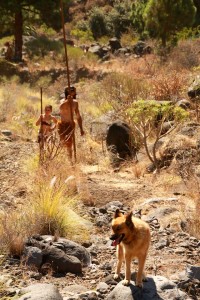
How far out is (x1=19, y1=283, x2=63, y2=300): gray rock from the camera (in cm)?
406

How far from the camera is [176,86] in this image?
48.3ft

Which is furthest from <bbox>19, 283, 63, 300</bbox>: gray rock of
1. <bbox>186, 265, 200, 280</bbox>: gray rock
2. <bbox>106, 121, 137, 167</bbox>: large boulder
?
<bbox>106, 121, 137, 167</bbox>: large boulder

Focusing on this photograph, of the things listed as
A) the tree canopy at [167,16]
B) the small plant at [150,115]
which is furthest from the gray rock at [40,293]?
the tree canopy at [167,16]

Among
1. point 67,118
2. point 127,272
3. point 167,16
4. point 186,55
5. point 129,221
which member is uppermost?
point 167,16

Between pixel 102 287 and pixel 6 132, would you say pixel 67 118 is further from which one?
pixel 102 287

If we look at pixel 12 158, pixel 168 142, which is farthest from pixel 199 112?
pixel 12 158

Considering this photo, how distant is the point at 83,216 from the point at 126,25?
3943 centimetres

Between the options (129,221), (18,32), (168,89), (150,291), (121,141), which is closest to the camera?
(129,221)

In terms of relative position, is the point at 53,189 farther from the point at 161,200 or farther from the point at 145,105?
the point at 145,105

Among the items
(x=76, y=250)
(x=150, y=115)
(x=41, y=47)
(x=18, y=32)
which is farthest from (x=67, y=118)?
(x=41, y=47)

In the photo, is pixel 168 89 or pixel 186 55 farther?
pixel 186 55

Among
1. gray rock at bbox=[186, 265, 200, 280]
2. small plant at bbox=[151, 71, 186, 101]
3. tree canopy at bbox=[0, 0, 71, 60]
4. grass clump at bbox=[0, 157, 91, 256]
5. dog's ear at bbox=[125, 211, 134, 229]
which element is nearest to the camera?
dog's ear at bbox=[125, 211, 134, 229]

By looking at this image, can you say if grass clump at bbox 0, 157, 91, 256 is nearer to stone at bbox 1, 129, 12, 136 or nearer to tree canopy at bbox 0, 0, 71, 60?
stone at bbox 1, 129, 12, 136

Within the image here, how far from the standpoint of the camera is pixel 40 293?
411 centimetres
